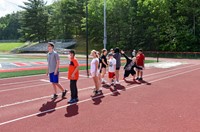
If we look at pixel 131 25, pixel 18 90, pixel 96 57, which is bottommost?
pixel 18 90

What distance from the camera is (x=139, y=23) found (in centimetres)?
4934

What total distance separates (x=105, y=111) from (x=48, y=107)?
178 centimetres

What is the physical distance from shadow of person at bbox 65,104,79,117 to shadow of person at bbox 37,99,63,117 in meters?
0.46

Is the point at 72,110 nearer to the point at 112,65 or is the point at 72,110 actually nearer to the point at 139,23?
the point at 112,65

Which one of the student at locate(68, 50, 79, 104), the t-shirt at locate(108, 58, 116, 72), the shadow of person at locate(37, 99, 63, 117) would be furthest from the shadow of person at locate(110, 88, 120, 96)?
the shadow of person at locate(37, 99, 63, 117)

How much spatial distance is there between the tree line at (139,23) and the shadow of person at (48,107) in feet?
124

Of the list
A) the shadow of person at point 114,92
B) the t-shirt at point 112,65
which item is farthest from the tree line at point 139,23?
the shadow of person at point 114,92

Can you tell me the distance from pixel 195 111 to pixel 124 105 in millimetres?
2055

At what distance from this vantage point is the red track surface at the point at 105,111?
5.96 meters

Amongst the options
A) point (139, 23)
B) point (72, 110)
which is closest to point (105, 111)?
point (72, 110)

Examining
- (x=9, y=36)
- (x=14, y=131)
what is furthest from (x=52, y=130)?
(x=9, y=36)

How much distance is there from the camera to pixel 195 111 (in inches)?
287

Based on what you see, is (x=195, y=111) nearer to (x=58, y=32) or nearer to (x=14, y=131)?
(x=14, y=131)

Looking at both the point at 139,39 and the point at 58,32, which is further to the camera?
the point at 58,32
